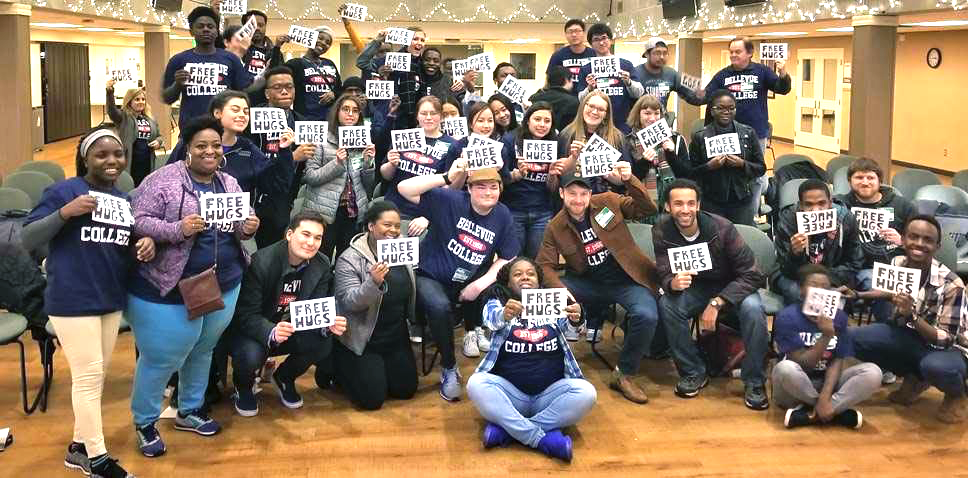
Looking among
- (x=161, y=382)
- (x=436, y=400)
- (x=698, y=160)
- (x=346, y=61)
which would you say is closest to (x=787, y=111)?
(x=346, y=61)

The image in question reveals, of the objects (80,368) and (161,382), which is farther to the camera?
(161,382)

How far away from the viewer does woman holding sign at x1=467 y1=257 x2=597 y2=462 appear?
443 cm

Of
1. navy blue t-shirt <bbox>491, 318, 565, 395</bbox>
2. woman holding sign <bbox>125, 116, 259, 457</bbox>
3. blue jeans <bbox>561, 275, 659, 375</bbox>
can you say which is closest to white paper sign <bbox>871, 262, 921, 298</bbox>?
blue jeans <bbox>561, 275, 659, 375</bbox>

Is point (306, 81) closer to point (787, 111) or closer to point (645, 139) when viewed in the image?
point (645, 139)

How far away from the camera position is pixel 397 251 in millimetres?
4789

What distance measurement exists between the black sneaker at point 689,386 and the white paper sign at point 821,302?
2.85 ft

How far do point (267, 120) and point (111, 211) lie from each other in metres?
1.87

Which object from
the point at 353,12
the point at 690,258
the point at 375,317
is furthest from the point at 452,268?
the point at 353,12

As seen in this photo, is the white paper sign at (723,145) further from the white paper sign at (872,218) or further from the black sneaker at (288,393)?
the black sneaker at (288,393)

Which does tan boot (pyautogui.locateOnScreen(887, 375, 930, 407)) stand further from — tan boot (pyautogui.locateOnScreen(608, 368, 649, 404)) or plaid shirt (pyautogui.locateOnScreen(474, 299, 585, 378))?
plaid shirt (pyautogui.locateOnScreen(474, 299, 585, 378))

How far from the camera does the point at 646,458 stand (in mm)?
4406

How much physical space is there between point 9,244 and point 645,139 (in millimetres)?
4030

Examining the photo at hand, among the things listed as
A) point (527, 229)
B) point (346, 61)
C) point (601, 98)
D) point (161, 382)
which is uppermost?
point (346, 61)

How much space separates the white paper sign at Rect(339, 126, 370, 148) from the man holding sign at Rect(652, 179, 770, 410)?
6.57 feet
